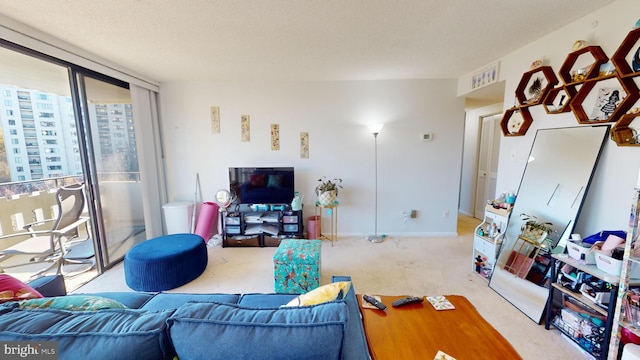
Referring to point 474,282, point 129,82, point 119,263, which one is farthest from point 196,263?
point 474,282

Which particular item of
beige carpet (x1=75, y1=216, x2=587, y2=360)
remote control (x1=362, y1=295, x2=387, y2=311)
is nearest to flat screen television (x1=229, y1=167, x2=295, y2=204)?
beige carpet (x1=75, y1=216, x2=587, y2=360)

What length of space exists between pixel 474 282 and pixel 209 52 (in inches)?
142

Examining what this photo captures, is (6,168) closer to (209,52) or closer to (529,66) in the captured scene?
(209,52)

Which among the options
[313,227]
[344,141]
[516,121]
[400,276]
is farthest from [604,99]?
[313,227]

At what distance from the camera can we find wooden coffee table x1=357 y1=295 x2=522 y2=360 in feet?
3.47

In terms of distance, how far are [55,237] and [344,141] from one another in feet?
11.2

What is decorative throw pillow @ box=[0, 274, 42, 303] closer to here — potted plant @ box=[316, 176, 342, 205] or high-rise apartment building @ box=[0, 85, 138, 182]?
high-rise apartment building @ box=[0, 85, 138, 182]

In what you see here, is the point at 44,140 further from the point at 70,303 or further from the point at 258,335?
the point at 258,335

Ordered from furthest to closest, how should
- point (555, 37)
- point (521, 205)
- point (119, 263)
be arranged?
point (119, 263) < point (521, 205) < point (555, 37)

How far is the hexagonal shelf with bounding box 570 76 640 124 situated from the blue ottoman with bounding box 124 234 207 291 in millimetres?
3614

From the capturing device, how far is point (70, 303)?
0.97 m

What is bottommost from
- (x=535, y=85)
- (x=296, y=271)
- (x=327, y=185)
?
(x=296, y=271)

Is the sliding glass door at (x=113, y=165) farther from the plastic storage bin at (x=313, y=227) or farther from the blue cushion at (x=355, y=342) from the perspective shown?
the blue cushion at (x=355, y=342)

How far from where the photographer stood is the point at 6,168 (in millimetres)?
1966
